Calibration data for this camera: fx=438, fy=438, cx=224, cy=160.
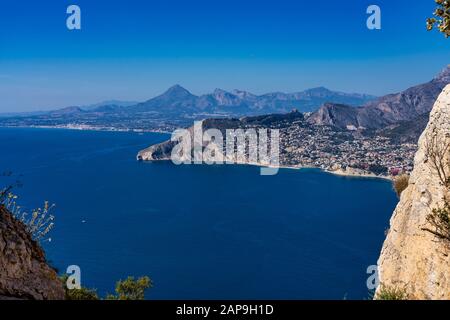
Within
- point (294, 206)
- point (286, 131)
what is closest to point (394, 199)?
point (294, 206)

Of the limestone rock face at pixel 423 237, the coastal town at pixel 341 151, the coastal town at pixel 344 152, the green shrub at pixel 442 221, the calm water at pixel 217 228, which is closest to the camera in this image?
the green shrub at pixel 442 221

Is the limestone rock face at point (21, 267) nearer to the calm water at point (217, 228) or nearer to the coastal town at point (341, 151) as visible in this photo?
the calm water at point (217, 228)

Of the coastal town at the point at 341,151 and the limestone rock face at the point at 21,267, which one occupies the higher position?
the limestone rock face at the point at 21,267

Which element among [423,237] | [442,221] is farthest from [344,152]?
[442,221]

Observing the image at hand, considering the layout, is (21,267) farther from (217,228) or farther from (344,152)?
(344,152)

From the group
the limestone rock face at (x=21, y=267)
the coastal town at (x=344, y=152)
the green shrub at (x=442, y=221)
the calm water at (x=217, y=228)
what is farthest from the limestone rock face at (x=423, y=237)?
the coastal town at (x=344, y=152)

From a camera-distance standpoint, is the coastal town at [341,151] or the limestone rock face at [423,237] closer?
the limestone rock face at [423,237]
